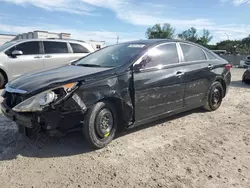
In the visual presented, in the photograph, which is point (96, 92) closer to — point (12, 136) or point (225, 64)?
point (12, 136)

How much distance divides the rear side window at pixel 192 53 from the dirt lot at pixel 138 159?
4.51 feet

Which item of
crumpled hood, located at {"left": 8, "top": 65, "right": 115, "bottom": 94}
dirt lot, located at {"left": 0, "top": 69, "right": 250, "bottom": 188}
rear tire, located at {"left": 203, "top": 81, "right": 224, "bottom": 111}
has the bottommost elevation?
dirt lot, located at {"left": 0, "top": 69, "right": 250, "bottom": 188}

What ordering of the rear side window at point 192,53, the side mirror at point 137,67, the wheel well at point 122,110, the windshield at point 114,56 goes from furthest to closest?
the rear side window at point 192,53 → the windshield at point 114,56 → the side mirror at point 137,67 → the wheel well at point 122,110

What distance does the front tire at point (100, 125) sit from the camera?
3412mm

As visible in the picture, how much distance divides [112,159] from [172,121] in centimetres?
201

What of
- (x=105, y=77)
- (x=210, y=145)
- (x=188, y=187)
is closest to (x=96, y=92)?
(x=105, y=77)

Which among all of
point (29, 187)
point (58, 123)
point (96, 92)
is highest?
point (96, 92)

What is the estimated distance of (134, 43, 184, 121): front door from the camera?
4.00 meters

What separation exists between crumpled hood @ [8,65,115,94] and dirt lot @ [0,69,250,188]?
2.89ft

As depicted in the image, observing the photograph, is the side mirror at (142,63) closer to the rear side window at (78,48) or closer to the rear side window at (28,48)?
the rear side window at (28,48)

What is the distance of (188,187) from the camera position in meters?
2.73

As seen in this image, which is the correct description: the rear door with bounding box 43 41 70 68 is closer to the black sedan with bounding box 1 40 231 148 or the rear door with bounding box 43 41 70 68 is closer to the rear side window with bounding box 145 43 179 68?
the black sedan with bounding box 1 40 231 148

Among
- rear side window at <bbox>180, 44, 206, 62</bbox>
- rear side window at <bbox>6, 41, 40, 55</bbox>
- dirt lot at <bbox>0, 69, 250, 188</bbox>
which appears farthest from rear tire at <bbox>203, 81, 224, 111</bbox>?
rear side window at <bbox>6, 41, 40, 55</bbox>

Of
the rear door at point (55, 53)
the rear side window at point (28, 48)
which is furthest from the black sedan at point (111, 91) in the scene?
the rear side window at point (28, 48)
